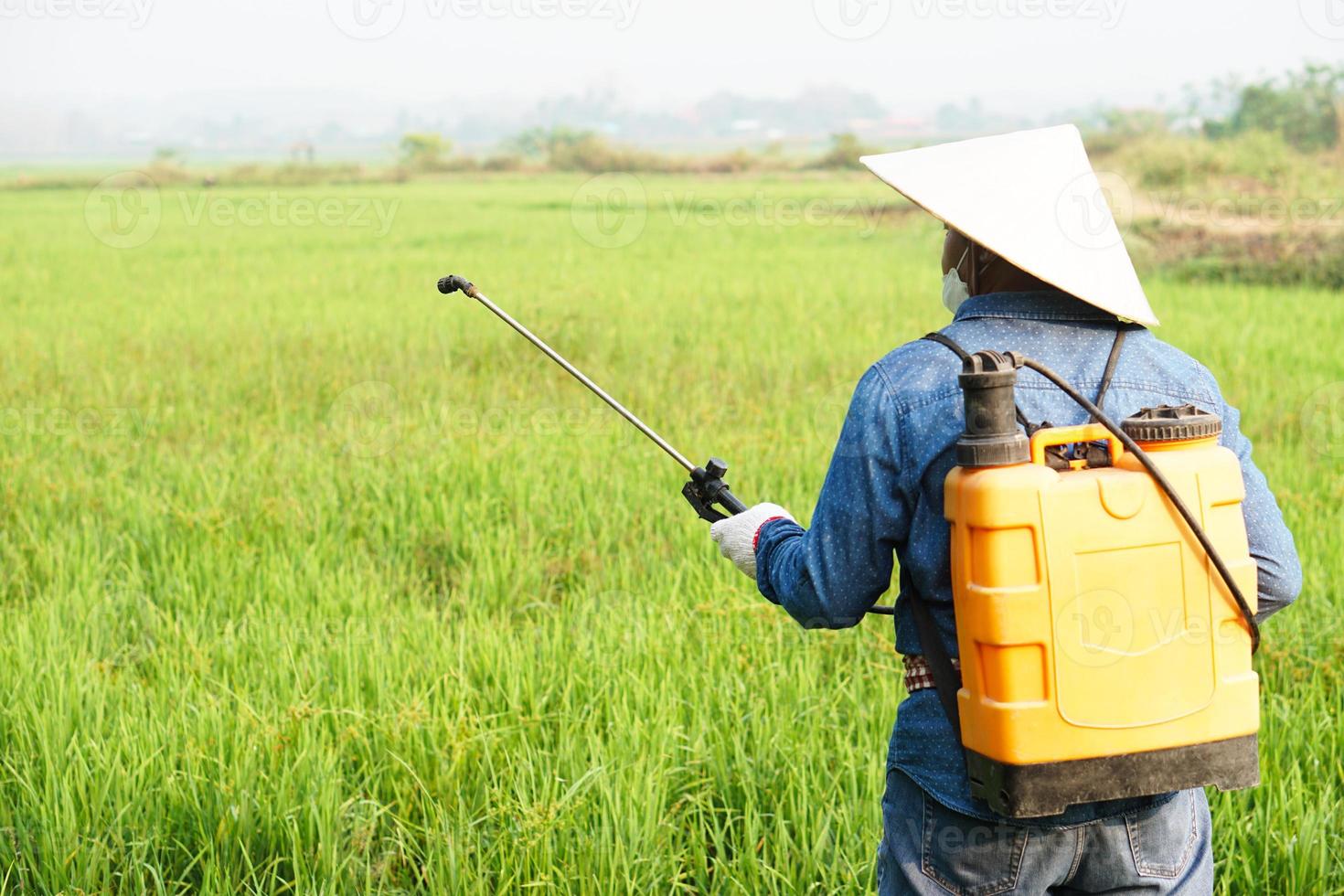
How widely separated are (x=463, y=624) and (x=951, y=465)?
219 cm

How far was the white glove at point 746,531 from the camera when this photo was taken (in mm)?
1686

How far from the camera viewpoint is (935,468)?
1.41 metres

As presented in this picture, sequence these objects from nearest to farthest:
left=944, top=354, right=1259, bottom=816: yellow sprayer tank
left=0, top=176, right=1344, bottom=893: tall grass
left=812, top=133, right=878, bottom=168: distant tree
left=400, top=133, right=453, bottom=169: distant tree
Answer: left=944, top=354, right=1259, bottom=816: yellow sprayer tank, left=0, top=176, right=1344, bottom=893: tall grass, left=812, top=133, right=878, bottom=168: distant tree, left=400, top=133, right=453, bottom=169: distant tree

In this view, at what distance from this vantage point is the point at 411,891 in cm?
Result: 229

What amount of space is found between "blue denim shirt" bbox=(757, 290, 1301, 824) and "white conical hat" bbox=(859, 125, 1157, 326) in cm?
6

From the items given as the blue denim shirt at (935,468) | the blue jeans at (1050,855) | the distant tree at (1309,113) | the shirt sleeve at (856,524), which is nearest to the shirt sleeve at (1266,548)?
the blue denim shirt at (935,468)

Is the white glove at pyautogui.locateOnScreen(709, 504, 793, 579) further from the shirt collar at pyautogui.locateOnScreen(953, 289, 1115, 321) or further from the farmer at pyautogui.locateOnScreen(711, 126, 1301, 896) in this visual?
the shirt collar at pyautogui.locateOnScreen(953, 289, 1115, 321)

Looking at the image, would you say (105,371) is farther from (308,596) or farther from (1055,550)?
(1055,550)

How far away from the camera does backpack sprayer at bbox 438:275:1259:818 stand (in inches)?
48.6

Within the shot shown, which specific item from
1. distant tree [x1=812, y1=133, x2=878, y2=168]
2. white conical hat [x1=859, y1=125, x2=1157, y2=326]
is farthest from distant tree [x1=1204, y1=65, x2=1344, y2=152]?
white conical hat [x1=859, y1=125, x2=1157, y2=326]

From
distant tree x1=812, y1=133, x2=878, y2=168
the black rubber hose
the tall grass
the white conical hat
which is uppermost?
distant tree x1=812, y1=133, x2=878, y2=168

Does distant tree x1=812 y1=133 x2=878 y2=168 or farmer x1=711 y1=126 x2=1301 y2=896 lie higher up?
distant tree x1=812 y1=133 x2=878 y2=168

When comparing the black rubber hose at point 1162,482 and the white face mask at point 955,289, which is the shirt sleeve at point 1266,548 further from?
the white face mask at point 955,289

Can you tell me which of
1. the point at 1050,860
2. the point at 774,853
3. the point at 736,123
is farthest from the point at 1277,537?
the point at 736,123
